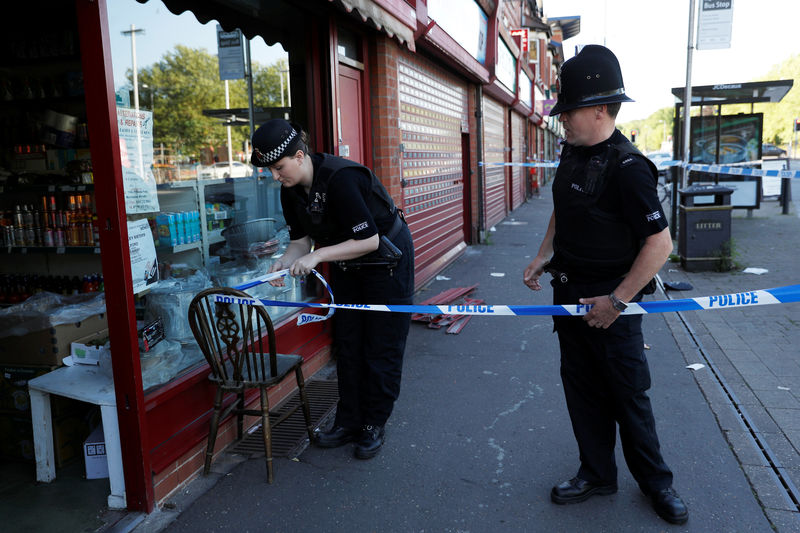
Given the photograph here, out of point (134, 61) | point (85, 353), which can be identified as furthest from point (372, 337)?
point (134, 61)

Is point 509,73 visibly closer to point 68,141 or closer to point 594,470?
point 68,141

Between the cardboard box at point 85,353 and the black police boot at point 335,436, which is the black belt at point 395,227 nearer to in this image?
the black police boot at point 335,436

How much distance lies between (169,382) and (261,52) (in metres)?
2.94

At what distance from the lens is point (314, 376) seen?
16.5 ft

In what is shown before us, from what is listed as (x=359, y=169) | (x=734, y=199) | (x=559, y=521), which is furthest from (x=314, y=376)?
(x=734, y=199)

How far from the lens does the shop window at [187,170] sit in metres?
3.54

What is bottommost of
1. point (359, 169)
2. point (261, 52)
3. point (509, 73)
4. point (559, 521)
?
point (559, 521)

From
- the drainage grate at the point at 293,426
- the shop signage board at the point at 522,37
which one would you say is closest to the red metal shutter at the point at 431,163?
the drainage grate at the point at 293,426

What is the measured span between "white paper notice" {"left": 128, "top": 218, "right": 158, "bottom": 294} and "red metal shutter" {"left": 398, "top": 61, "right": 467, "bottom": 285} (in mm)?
4051

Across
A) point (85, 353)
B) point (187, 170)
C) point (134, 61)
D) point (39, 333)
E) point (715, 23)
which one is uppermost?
point (715, 23)

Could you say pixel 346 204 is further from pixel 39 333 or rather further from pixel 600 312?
pixel 39 333

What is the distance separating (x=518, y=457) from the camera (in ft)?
11.9

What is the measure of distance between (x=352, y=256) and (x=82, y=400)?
1.58 metres

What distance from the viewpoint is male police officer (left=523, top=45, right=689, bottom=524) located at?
8.61ft
